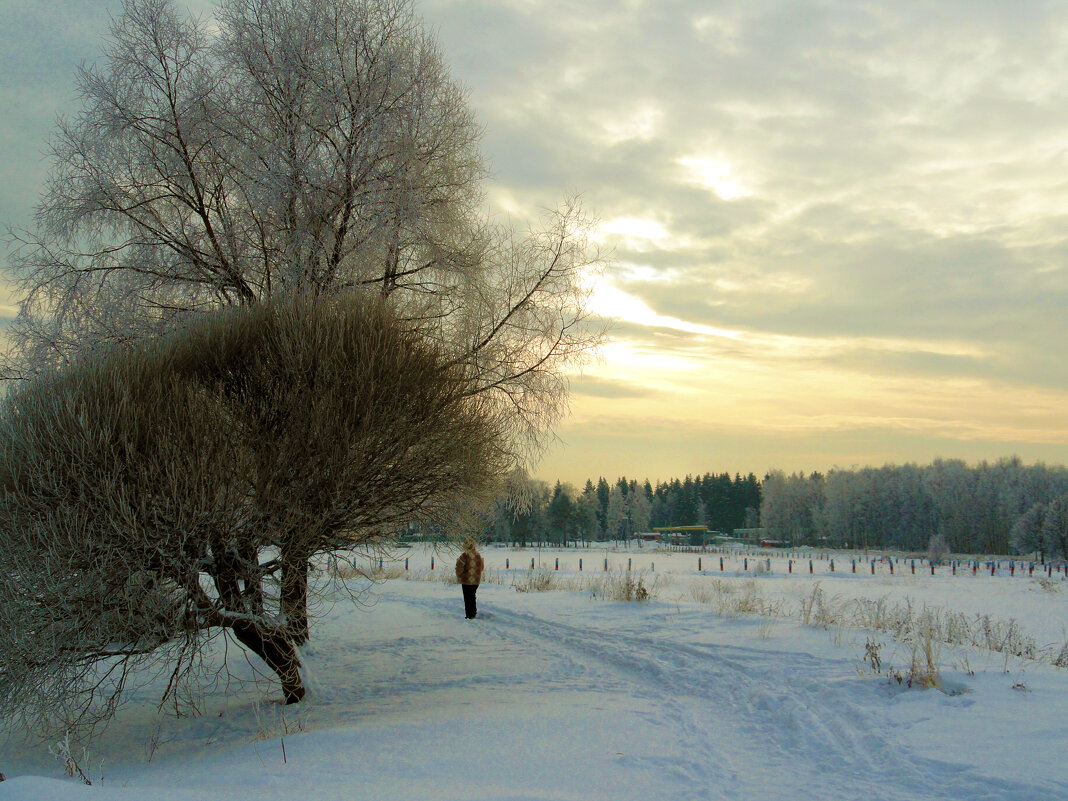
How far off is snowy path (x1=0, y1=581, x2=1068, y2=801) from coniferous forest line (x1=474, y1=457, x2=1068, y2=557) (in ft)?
245

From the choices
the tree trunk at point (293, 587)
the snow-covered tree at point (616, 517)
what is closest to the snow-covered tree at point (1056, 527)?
the snow-covered tree at point (616, 517)

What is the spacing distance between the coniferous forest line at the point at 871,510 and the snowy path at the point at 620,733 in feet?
245

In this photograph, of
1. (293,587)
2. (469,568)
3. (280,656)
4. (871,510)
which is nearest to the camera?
(293,587)

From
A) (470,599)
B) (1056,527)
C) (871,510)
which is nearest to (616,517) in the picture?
(871,510)

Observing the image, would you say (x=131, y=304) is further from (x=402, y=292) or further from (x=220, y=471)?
(x=220, y=471)

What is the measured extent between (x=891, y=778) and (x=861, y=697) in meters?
2.08

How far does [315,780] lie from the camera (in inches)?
204

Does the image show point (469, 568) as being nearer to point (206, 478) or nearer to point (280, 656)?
point (280, 656)

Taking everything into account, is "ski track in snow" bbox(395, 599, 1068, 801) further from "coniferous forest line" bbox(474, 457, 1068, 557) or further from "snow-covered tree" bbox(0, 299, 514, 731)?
"coniferous forest line" bbox(474, 457, 1068, 557)

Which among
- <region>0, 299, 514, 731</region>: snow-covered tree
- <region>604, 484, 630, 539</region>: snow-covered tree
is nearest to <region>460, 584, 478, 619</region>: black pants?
<region>0, 299, 514, 731</region>: snow-covered tree

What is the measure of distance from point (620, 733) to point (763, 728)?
1.39 metres

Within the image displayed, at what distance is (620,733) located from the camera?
256 inches

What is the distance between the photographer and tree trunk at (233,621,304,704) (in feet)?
A: 26.2

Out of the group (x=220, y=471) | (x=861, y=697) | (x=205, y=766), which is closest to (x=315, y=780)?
(x=205, y=766)
